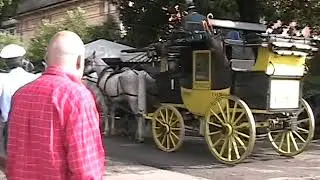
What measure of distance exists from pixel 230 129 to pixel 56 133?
7.74 meters

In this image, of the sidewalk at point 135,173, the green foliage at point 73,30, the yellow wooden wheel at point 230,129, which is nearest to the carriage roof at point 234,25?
the yellow wooden wheel at point 230,129

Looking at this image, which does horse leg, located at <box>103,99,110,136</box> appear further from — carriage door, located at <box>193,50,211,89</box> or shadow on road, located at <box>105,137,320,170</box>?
carriage door, located at <box>193,50,211,89</box>

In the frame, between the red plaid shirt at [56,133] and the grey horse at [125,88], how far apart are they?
10074mm

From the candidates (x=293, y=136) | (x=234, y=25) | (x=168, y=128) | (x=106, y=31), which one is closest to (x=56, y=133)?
(x=168, y=128)

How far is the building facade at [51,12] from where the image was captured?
36.6 meters

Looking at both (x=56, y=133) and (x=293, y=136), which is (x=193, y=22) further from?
(x=56, y=133)

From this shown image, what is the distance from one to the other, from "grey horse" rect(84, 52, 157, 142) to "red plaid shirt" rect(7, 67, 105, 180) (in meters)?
10.1

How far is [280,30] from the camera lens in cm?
1822

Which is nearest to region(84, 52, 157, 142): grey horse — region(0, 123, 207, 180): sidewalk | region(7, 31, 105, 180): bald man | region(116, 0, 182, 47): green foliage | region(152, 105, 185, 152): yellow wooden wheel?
region(152, 105, 185, 152): yellow wooden wheel

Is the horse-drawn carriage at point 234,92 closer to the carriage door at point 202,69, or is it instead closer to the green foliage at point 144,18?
the carriage door at point 202,69

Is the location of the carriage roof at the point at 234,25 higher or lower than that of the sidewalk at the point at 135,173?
higher

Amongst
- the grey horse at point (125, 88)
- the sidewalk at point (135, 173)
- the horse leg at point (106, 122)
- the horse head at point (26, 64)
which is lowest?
the sidewalk at point (135, 173)

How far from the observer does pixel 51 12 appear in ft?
135

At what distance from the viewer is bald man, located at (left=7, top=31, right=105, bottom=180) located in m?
2.99
